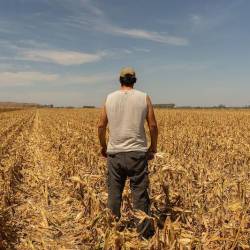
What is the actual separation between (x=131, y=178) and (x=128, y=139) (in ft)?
Answer: 1.67

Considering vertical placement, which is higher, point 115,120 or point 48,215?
point 115,120

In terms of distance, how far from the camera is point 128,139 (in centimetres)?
507

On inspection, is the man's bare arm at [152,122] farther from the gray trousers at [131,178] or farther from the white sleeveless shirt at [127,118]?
the gray trousers at [131,178]

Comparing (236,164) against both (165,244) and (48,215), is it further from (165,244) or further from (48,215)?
(165,244)

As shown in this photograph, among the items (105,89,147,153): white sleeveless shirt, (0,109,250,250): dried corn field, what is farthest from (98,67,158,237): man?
(0,109,250,250): dried corn field

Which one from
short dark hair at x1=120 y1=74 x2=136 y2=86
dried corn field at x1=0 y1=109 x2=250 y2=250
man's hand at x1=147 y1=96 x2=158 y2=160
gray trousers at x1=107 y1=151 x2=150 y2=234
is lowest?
dried corn field at x1=0 y1=109 x2=250 y2=250

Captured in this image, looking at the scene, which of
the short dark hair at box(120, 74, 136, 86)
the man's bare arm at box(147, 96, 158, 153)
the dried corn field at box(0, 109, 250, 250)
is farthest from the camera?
the man's bare arm at box(147, 96, 158, 153)

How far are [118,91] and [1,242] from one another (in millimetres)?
2467

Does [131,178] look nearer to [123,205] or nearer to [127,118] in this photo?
[127,118]

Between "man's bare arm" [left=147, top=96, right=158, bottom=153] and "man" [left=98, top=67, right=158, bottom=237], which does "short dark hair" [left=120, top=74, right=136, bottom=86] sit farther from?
"man's bare arm" [left=147, top=96, right=158, bottom=153]

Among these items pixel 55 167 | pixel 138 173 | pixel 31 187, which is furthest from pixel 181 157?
pixel 138 173

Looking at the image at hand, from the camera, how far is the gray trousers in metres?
5.10

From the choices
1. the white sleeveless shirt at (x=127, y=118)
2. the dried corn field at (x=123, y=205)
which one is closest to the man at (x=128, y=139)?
the white sleeveless shirt at (x=127, y=118)

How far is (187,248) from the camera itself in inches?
161
